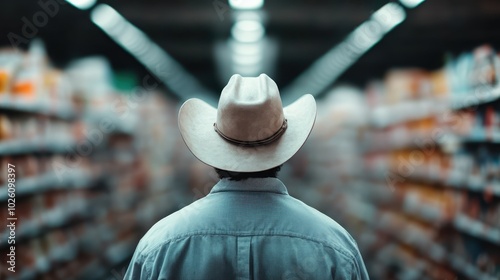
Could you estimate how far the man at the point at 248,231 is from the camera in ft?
5.51

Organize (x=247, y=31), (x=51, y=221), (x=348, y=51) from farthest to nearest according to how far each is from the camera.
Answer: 1. (x=348, y=51)
2. (x=247, y=31)
3. (x=51, y=221)

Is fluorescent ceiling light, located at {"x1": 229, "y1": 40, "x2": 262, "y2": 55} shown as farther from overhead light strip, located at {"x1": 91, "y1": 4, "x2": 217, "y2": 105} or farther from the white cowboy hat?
the white cowboy hat

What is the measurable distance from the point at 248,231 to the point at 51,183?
4041mm

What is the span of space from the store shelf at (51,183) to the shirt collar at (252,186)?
2.61m

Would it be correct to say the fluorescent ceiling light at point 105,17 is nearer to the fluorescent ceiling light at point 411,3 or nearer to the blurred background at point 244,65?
the blurred background at point 244,65

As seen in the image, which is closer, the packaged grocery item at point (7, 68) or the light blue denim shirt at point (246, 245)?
the light blue denim shirt at point (246, 245)

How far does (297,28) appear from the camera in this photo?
868cm

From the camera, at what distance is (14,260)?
4.43 m

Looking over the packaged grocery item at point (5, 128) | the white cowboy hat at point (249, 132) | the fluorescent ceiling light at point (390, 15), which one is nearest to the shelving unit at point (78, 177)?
the packaged grocery item at point (5, 128)

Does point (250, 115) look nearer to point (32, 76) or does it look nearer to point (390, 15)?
point (32, 76)

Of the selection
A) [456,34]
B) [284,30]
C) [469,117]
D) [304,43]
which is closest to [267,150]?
[469,117]

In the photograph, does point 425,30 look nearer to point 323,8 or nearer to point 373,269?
point 323,8

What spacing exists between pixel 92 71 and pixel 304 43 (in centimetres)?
438

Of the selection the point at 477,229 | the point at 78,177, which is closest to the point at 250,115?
the point at 477,229
